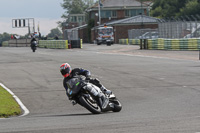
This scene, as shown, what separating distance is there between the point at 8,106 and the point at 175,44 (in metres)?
30.8

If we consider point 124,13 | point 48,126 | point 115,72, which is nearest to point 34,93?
point 115,72

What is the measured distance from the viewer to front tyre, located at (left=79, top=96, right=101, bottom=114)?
1088 cm

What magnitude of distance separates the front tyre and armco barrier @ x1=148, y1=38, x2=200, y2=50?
29521 mm

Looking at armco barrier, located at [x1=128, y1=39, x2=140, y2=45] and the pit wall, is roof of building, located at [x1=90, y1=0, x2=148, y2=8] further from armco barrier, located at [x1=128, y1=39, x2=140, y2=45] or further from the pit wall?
the pit wall

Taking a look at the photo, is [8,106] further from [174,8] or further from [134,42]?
[174,8]

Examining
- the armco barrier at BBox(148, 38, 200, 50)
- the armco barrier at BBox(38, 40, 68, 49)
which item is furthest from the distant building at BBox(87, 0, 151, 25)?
the armco barrier at BBox(148, 38, 200, 50)

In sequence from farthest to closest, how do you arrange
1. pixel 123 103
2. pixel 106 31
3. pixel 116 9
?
1. pixel 116 9
2. pixel 106 31
3. pixel 123 103

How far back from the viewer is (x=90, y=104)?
11.0m

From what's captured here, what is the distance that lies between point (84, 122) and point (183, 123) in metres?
2.05

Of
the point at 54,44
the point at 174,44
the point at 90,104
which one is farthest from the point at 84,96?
the point at 54,44

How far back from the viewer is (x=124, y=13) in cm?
9506

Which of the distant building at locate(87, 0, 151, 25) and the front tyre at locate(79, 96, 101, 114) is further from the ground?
the distant building at locate(87, 0, 151, 25)

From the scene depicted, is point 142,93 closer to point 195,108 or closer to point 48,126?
point 195,108

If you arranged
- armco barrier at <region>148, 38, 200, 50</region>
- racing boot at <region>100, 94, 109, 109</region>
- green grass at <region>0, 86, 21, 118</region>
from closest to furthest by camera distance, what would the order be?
racing boot at <region>100, 94, 109, 109</region>
green grass at <region>0, 86, 21, 118</region>
armco barrier at <region>148, 38, 200, 50</region>
